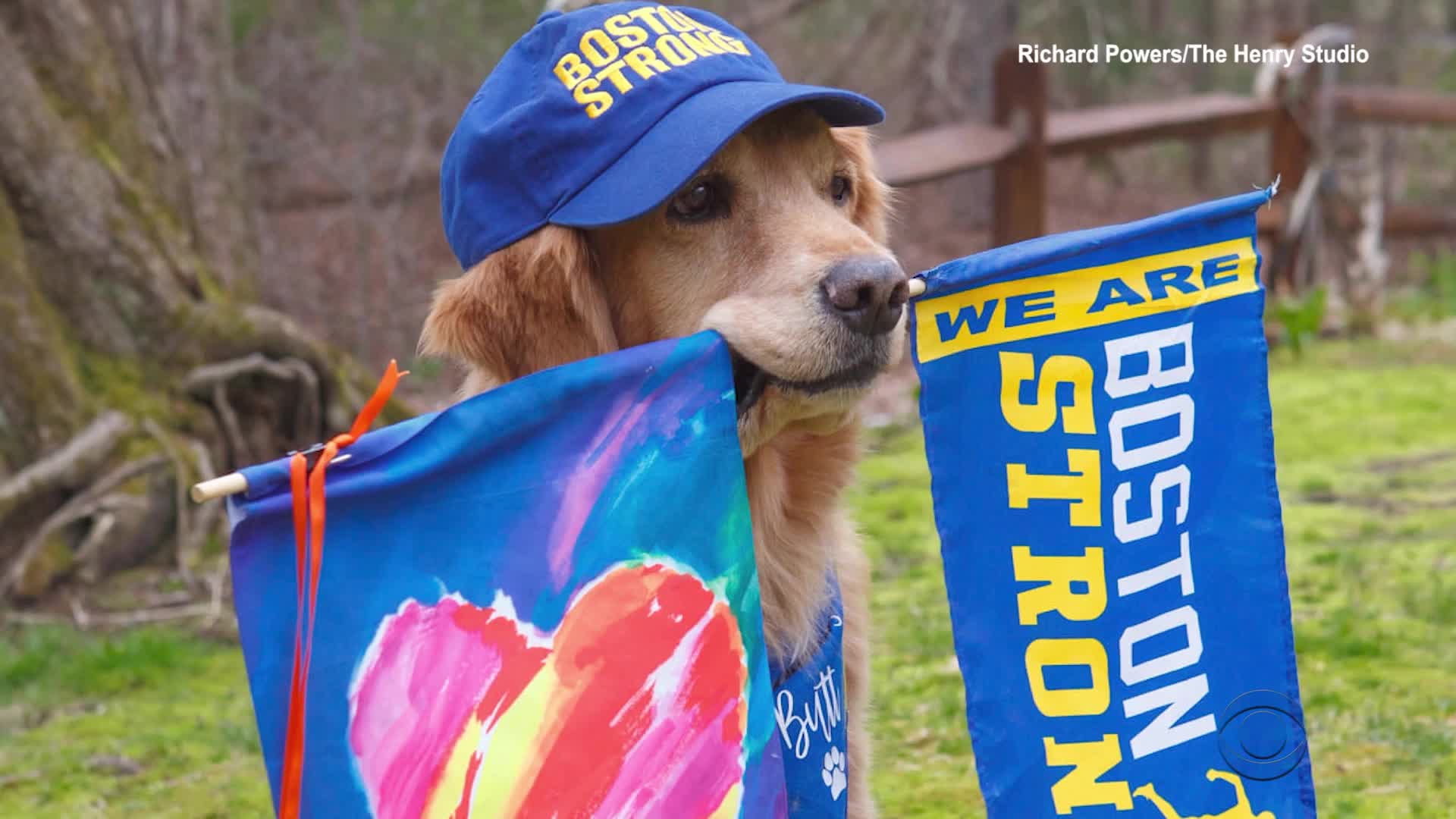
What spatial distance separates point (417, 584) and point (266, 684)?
24 centimetres

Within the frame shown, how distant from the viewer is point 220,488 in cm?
195

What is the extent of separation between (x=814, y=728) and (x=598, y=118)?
45.2 inches

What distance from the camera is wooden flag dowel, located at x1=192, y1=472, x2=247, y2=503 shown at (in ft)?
6.25

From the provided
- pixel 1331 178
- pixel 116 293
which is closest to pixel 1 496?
pixel 116 293

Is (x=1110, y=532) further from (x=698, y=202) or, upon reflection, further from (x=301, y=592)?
(x=301, y=592)

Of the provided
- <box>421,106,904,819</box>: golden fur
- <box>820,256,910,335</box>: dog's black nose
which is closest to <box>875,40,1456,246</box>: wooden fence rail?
<box>421,106,904,819</box>: golden fur

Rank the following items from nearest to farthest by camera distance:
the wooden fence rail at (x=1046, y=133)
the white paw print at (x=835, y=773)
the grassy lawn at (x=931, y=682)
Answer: the white paw print at (x=835, y=773) < the grassy lawn at (x=931, y=682) < the wooden fence rail at (x=1046, y=133)

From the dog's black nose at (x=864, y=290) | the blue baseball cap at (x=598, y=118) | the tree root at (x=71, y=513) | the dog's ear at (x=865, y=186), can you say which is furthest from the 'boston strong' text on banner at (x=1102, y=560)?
the tree root at (x=71, y=513)

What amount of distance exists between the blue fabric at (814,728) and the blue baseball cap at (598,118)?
92 cm

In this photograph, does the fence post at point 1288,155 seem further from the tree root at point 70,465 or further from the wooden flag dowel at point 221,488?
the wooden flag dowel at point 221,488

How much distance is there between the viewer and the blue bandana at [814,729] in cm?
270

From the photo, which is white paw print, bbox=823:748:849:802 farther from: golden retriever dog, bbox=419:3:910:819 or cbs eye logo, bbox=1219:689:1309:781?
cbs eye logo, bbox=1219:689:1309:781

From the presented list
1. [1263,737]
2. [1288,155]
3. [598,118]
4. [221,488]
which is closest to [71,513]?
[598,118]

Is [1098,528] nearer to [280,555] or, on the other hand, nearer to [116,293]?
[280,555]
